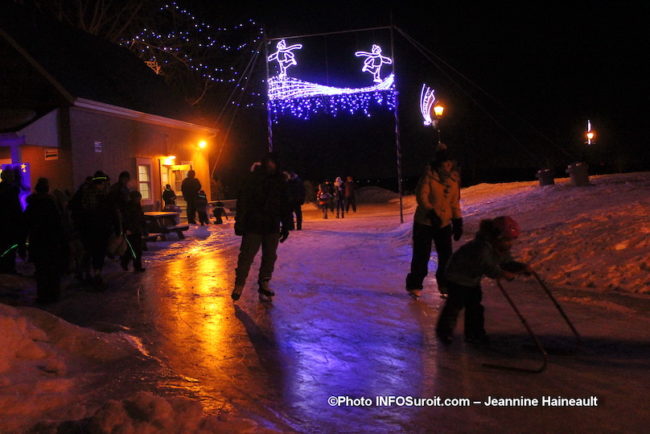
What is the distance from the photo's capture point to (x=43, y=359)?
190 inches

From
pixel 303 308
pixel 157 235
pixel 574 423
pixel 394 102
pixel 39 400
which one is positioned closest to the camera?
pixel 574 423

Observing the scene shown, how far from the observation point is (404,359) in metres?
5.02

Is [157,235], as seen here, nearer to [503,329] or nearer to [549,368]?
[503,329]

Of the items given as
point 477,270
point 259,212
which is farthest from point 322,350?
point 259,212

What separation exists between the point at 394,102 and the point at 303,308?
12.7 m

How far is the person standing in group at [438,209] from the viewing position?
710 cm

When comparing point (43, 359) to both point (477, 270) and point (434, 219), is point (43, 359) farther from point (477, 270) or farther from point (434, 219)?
point (434, 219)

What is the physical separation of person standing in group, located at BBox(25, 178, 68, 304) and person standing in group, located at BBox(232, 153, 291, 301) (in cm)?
267

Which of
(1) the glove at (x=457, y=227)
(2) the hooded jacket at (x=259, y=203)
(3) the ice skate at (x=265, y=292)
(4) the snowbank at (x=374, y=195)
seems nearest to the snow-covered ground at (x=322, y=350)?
(3) the ice skate at (x=265, y=292)

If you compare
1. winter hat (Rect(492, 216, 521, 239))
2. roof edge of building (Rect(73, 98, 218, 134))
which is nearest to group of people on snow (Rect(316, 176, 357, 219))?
roof edge of building (Rect(73, 98, 218, 134))

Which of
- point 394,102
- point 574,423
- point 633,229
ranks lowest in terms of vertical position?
point 574,423

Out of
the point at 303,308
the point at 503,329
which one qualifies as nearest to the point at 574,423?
the point at 503,329

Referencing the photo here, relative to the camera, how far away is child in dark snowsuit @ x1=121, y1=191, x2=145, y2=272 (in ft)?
32.3

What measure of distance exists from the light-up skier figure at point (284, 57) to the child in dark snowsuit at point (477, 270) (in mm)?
17068
